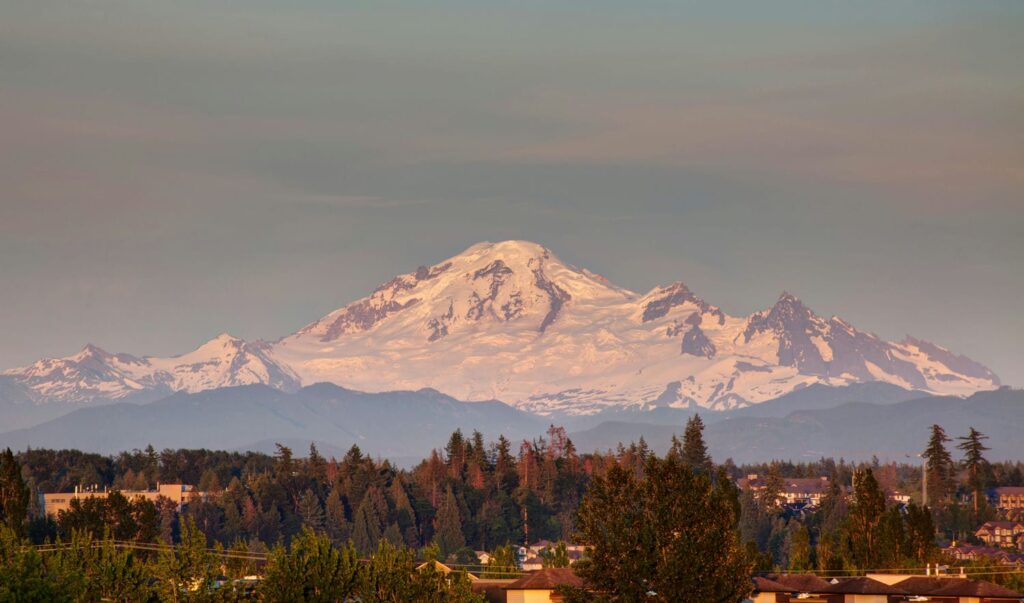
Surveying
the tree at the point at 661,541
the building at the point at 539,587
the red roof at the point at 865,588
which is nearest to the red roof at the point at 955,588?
the red roof at the point at 865,588

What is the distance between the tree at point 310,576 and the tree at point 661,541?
15.9 meters

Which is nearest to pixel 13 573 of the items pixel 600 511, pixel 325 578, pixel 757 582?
pixel 325 578

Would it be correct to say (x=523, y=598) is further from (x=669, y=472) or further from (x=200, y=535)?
(x=200, y=535)

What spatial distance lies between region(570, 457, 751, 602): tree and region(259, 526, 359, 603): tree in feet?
52.2

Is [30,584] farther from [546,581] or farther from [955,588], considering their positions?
[955,588]

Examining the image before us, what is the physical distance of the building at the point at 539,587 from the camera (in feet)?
512

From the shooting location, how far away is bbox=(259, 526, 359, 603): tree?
131125mm

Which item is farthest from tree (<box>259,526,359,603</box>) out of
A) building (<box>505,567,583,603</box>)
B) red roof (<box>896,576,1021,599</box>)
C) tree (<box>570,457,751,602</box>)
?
red roof (<box>896,576,1021,599</box>)

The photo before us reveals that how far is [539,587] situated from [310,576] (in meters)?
28.0

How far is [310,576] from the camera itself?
133 meters

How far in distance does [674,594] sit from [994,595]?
1352 inches

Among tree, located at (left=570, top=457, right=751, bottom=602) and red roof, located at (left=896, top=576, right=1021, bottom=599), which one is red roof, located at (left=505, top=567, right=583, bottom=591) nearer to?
tree, located at (left=570, top=457, right=751, bottom=602)

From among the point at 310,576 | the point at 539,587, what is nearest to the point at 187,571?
the point at 310,576

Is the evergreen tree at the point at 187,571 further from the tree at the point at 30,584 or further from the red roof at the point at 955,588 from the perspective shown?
the red roof at the point at 955,588
